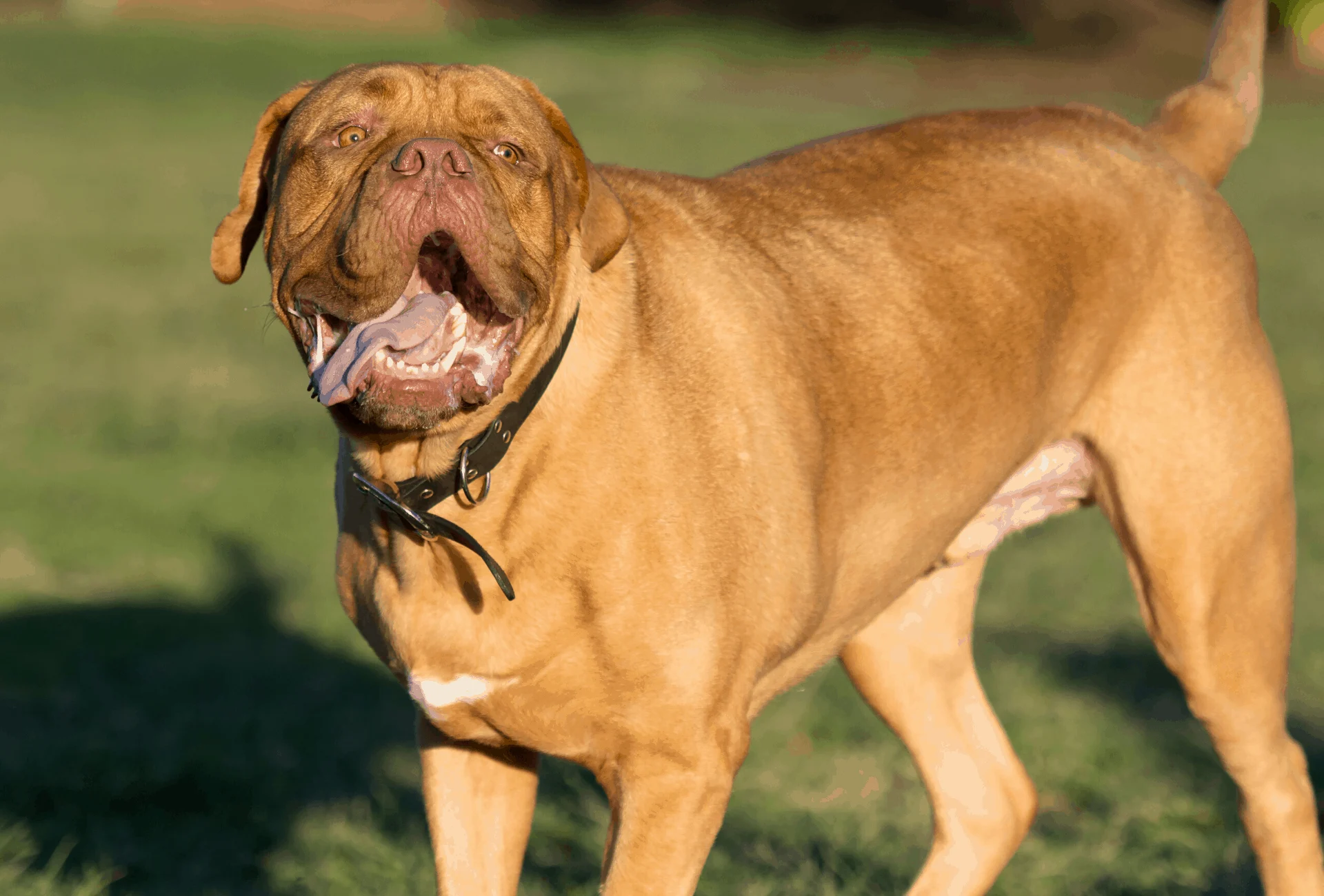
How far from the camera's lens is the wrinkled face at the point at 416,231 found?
9.23 ft

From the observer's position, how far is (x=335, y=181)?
2.98m

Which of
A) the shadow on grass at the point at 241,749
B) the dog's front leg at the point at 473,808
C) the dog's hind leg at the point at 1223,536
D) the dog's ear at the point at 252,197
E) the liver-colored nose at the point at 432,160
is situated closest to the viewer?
the liver-colored nose at the point at 432,160

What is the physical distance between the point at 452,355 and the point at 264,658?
13.2 feet

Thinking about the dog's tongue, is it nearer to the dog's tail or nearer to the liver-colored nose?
the liver-colored nose

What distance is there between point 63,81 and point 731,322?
80.7 feet

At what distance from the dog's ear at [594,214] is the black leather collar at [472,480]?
13 cm

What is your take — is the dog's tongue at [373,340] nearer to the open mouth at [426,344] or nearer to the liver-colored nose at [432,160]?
the open mouth at [426,344]

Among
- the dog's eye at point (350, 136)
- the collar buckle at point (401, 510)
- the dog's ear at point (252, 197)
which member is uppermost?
the dog's eye at point (350, 136)

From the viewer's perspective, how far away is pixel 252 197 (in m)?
3.26

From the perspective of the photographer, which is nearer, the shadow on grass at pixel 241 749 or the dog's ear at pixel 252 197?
the dog's ear at pixel 252 197

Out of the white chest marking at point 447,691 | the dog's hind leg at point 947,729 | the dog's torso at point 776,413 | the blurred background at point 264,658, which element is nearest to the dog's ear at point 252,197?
the dog's torso at point 776,413

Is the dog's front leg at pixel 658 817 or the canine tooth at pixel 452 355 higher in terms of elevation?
the canine tooth at pixel 452 355

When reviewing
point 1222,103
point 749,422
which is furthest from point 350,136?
point 1222,103

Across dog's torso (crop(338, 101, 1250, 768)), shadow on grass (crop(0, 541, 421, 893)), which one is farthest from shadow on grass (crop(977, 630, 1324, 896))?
shadow on grass (crop(0, 541, 421, 893))
